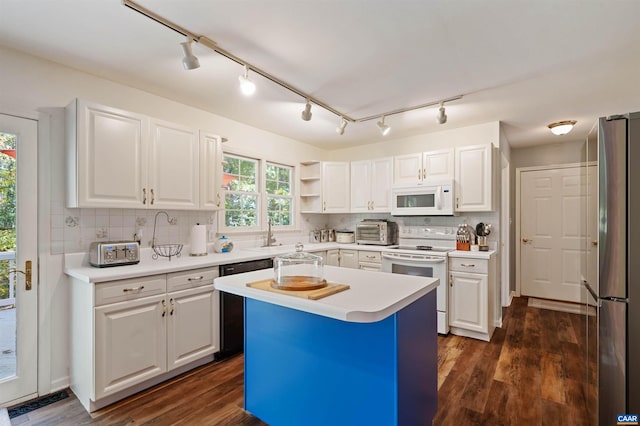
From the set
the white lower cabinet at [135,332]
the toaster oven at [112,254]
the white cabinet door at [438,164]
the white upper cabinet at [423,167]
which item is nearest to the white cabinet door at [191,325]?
the white lower cabinet at [135,332]

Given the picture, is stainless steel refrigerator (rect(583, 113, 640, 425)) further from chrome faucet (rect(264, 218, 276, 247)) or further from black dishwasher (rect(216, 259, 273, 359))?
chrome faucet (rect(264, 218, 276, 247))

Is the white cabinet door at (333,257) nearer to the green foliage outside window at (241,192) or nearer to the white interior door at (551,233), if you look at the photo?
Result: the green foliage outside window at (241,192)

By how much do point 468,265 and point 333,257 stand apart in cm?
171

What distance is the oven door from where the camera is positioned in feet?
11.1

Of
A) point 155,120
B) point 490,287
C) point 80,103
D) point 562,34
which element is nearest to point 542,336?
point 490,287

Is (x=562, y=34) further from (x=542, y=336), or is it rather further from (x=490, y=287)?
(x=542, y=336)

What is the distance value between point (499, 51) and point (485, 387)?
2483mm

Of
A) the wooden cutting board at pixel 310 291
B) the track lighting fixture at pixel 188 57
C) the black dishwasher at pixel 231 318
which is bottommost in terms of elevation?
the black dishwasher at pixel 231 318

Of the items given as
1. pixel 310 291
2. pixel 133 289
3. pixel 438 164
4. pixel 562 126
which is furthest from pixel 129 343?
pixel 562 126

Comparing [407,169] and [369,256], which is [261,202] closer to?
[369,256]

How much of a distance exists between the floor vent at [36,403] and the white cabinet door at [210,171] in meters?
1.77

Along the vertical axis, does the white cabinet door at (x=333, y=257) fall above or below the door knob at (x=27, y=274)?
below

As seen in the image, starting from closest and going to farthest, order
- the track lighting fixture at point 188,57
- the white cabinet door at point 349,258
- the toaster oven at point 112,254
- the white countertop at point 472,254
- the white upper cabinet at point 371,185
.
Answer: the track lighting fixture at point 188,57
the toaster oven at point 112,254
the white countertop at point 472,254
the white cabinet door at point 349,258
the white upper cabinet at point 371,185

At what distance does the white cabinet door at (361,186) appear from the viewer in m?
4.45
